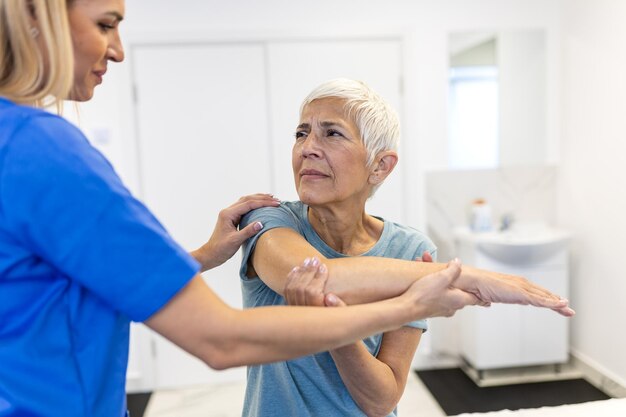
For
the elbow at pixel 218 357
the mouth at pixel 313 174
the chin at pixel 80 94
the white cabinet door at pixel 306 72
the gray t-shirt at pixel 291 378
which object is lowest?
the gray t-shirt at pixel 291 378

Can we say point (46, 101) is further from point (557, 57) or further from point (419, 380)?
point (557, 57)

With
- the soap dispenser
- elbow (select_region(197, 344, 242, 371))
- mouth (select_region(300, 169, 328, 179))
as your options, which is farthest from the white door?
elbow (select_region(197, 344, 242, 371))

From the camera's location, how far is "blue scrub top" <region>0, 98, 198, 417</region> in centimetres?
60

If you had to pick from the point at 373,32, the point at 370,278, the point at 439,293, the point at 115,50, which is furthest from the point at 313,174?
the point at 373,32

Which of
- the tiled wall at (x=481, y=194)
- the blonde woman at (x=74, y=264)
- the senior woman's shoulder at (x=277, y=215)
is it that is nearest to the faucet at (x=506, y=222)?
the tiled wall at (x=481, y=194)

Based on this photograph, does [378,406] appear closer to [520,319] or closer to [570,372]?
[520,319]

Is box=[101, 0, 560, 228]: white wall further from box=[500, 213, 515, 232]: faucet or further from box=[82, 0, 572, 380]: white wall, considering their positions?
box=[500, 213, 515, 232]: faucet

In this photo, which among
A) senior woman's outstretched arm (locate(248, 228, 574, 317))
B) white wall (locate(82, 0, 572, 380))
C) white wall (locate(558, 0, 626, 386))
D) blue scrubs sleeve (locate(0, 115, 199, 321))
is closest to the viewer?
blue scrubs sleeve (locate(0, 115, 199, 321))

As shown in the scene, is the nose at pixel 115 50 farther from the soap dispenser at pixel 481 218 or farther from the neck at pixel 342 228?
the soap dispenser at pixel 481 218

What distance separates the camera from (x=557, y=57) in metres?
3.32

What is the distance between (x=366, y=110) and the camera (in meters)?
1.24

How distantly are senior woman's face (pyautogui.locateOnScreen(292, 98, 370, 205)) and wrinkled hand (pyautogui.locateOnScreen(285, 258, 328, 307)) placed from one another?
0.88 feet

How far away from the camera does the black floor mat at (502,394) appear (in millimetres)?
2793

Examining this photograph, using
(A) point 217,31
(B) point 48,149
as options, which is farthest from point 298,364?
(A) point 217,31
